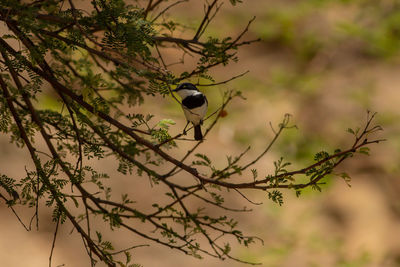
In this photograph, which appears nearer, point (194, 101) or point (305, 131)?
point (194, 101)

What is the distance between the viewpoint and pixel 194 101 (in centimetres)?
229

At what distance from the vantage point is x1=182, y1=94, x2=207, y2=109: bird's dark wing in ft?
7.48

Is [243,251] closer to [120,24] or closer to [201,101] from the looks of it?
[201,101]

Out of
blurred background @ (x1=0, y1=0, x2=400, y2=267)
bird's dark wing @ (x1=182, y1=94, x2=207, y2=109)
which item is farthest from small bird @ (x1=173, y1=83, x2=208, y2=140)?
blurred background @ (x1=0, y1=0, x2=400, y2=267)

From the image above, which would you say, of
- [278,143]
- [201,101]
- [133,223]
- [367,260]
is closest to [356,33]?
[278,143]

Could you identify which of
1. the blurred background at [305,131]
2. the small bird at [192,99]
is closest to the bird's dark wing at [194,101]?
the small bird at [192,99]

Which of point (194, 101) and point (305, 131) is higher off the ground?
point (305, 131)

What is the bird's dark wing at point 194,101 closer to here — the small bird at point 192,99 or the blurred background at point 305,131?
the small bird at point 192,99

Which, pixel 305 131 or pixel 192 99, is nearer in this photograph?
pixel 192 99

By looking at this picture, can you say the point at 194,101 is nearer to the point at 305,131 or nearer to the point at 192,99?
the point at 192,99

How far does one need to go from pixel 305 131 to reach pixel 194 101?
5.31 m

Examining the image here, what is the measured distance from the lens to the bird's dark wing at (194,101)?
228cm

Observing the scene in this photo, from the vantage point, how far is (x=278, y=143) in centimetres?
727

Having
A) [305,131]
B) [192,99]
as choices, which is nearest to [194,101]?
[192,99]
